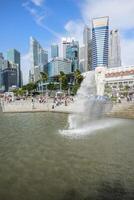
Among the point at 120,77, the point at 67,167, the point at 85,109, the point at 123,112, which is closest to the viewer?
the point at 67,167

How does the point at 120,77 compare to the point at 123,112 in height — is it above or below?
above

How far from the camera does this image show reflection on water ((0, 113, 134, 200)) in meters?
14.0

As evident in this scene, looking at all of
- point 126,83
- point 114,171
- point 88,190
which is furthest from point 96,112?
point 126,83

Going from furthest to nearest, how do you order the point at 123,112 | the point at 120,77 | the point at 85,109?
the point at 120,77, the point at 123,112, the point at 85,109

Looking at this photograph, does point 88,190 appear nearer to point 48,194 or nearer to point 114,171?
point 48,194

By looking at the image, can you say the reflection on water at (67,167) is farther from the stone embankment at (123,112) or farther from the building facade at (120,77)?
the building facade at (120,77)

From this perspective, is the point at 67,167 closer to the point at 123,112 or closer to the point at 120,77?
the point at 123,112

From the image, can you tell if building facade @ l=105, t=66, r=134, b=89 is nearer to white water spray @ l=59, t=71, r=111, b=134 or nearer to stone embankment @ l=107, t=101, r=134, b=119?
stone embankment @ l=107, t=101, r=134, b=119

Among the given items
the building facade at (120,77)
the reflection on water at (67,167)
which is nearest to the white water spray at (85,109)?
the reflection on water at (67,167)

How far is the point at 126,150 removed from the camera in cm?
2267

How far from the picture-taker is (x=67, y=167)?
59.2 ft

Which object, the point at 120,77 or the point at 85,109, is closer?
the point at 85,109

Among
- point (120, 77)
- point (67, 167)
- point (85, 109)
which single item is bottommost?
point (67, 167)

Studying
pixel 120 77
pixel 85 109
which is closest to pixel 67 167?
pixel 85 109
